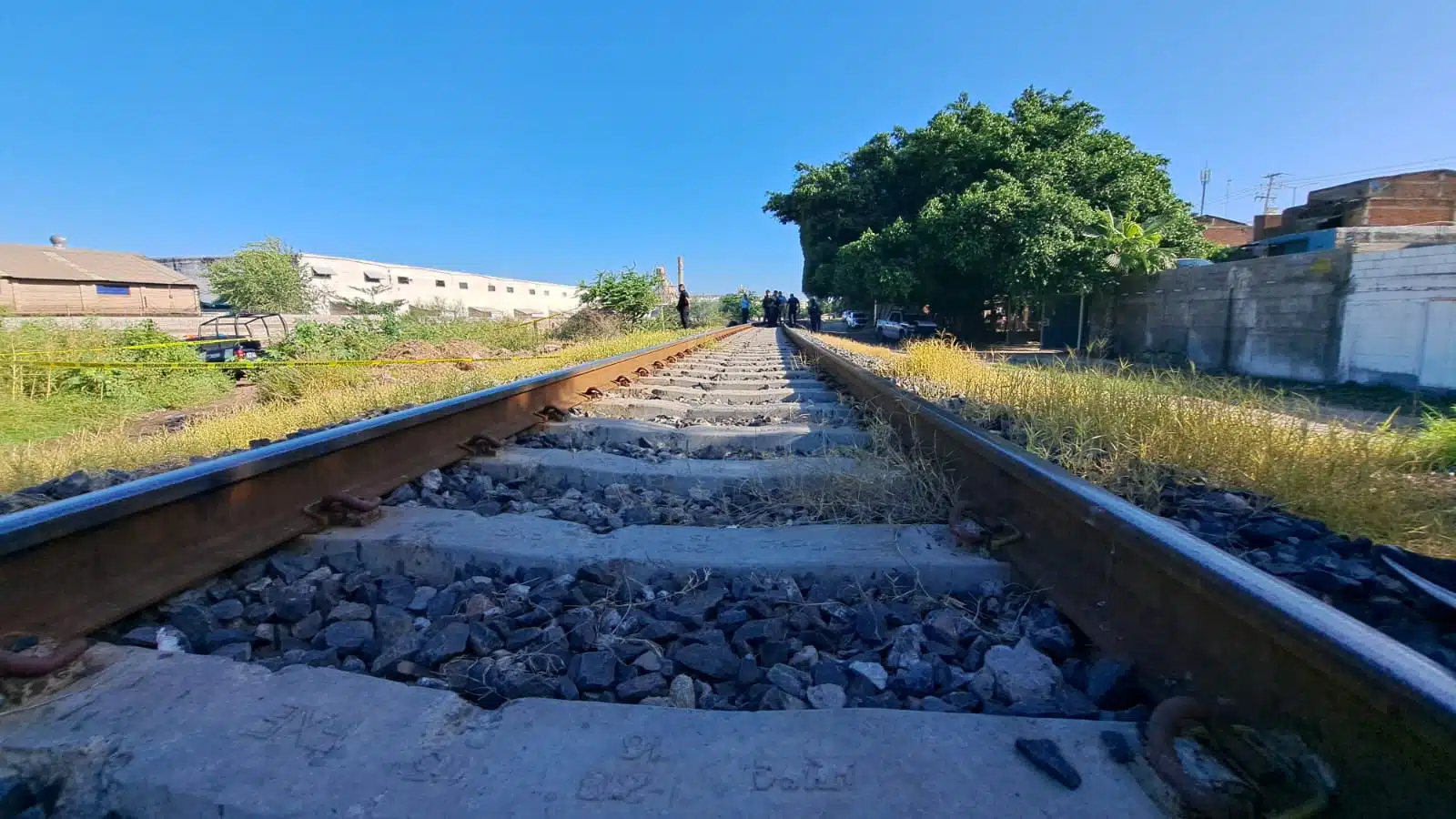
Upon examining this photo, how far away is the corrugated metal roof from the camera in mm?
38312

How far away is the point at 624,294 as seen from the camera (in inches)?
740

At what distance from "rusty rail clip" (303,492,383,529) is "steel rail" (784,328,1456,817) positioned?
2.00 meters

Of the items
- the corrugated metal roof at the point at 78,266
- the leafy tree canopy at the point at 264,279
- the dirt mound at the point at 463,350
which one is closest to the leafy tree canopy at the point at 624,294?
the dirt mound at the point at 463,350

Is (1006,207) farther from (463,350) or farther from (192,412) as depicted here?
(192,412)

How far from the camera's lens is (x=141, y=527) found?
66.6 inches

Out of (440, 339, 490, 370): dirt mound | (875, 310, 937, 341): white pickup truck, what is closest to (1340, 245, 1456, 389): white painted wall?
(875, 310, 937, 341): white pickup truck

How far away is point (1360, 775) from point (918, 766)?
0.55m

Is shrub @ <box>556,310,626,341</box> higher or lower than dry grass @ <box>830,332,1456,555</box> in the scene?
higher

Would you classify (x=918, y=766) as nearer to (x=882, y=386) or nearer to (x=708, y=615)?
(x=708, y=615)

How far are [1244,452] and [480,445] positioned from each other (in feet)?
10.9

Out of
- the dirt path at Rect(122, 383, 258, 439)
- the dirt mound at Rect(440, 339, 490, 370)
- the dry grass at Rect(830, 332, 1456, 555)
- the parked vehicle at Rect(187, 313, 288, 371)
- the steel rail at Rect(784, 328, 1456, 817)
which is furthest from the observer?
the parked vehicle at Rect(187, 313, 288, 371)

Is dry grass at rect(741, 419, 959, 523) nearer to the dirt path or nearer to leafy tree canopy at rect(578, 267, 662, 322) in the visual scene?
the dirt path

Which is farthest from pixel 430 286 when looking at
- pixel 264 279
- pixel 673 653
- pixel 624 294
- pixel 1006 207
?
pixel 673 653

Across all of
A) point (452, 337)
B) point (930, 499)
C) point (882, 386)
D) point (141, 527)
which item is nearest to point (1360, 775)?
point (930, 499)
